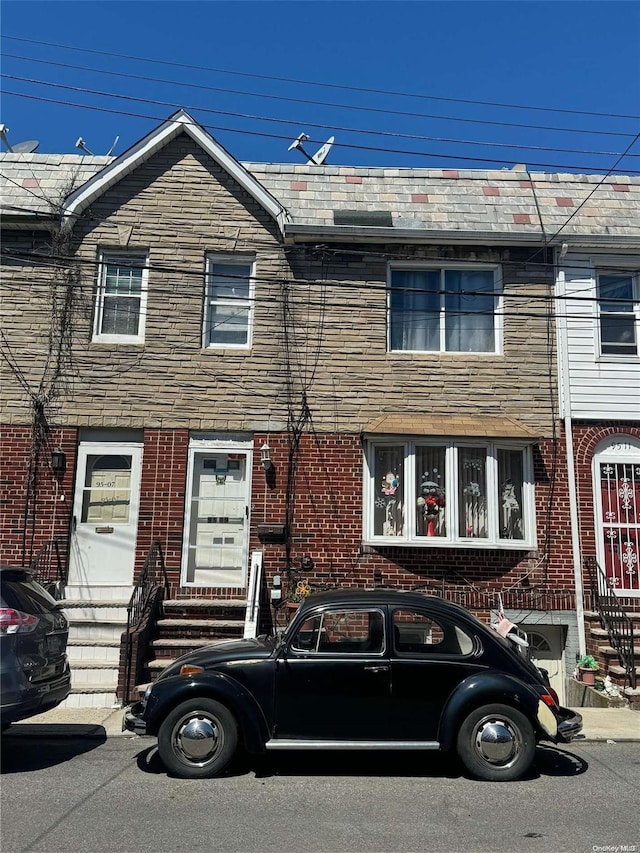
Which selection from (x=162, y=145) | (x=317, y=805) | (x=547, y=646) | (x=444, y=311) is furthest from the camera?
(x=162, y=145)

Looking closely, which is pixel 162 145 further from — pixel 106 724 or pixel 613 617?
pixel 613 617

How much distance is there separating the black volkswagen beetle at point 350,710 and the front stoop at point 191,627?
3224mm

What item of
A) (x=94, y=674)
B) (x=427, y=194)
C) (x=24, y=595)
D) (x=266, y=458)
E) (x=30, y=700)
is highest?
(x=427, y=194)

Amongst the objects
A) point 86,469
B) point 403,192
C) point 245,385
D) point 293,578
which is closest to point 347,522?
point 293,578

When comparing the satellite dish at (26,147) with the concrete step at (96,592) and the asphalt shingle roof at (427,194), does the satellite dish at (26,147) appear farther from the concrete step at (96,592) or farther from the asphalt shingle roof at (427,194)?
the concrete step at (96,592)

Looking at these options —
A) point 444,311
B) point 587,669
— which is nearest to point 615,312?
point 444,311

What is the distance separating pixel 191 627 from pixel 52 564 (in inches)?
93.0

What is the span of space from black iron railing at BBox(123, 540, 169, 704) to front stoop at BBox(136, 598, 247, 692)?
26 centimetres

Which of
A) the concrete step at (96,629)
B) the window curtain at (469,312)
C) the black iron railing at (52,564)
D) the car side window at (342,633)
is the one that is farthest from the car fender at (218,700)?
the window curtain at (469,312)

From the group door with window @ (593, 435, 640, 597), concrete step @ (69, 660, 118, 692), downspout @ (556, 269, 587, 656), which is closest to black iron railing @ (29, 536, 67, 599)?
concrete step @ (69, 660, 118, 692)

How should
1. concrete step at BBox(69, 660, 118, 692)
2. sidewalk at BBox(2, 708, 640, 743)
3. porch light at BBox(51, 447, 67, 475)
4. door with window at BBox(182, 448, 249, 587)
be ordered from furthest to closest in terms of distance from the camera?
door with window at BBox(182, 448, 249, 587), porch light at BBox(51, 447, 67, 475), concrete step at BBox(69, 660, 118, 692), sidewalk at BBox(2, 708, 640, 743)

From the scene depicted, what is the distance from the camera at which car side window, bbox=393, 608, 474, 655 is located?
237 inches

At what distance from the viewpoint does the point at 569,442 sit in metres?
10.6

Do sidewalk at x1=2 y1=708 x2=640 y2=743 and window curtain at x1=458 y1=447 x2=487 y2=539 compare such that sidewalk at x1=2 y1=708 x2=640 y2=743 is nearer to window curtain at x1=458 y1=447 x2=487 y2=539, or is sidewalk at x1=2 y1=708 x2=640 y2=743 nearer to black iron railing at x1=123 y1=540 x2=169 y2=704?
black iron railing at x1=123 y1=540 x2=169 y2=704
